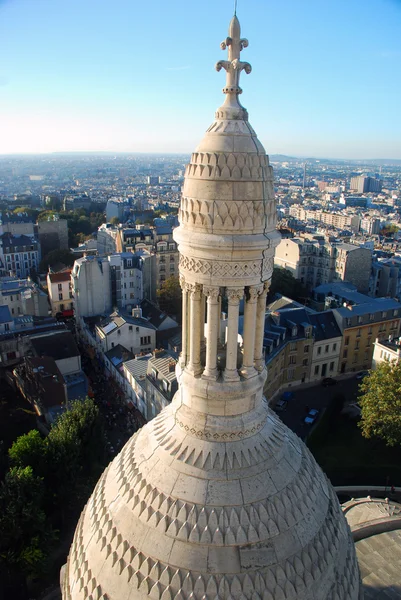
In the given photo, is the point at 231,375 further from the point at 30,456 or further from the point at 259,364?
the point at 30,456

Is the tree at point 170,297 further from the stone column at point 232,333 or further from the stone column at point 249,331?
the stone column at point 232,333

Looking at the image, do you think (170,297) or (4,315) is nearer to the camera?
(4,315)

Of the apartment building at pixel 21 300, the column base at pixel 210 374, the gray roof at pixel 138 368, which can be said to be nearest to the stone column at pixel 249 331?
the column base at pixel 210 374

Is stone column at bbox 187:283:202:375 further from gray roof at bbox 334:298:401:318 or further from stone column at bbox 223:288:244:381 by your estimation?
gray roof at bbox 334:298:401:318

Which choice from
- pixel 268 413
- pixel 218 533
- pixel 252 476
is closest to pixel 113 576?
pixel 218 533

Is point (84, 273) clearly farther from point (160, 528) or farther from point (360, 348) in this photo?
point (160, 528)

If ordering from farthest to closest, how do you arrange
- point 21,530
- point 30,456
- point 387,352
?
1. point 387,352
2. point 30,456
3. point 21,530

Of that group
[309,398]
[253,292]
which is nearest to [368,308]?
[309,398]
